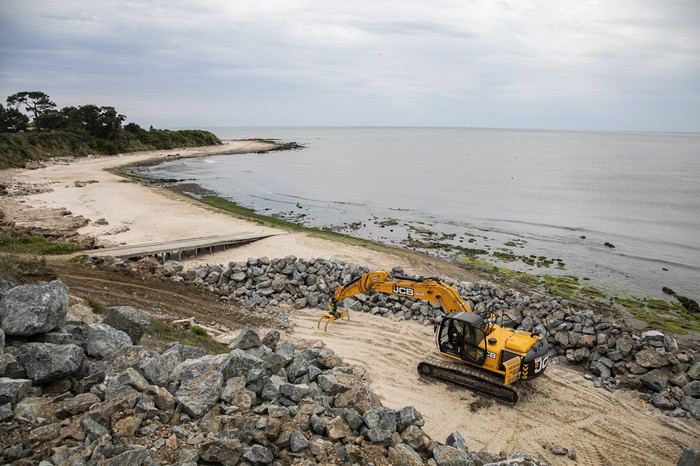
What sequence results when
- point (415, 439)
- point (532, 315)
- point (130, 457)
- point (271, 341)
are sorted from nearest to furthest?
point (130, 457) → point (415, 439) → point (271, 341) → point (532, 315)

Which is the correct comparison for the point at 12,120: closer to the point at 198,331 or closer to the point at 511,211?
the point at 511,211

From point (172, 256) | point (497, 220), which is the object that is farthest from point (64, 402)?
point (497, 220)

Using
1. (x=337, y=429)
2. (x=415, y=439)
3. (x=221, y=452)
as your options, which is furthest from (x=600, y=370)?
(x=221, y=452)

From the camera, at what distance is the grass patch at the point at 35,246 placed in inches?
727

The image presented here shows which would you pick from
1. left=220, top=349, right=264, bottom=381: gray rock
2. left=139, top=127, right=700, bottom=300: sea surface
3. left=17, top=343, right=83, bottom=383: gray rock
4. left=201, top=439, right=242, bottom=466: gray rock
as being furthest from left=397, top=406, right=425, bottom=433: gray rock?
left=139, top=127, right=700, bottom=300: sea surface

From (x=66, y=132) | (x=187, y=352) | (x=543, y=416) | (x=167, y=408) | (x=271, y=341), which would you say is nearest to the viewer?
(x=167, y=408)

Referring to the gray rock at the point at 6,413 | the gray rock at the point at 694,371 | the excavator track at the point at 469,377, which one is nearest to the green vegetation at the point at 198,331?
the excavator track at the point at 469,377

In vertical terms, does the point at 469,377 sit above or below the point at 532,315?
below

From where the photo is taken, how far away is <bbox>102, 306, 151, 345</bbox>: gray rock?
9727 millimetres

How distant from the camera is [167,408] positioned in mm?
7105

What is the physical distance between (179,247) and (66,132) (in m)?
59.2

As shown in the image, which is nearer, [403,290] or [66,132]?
[403,290]

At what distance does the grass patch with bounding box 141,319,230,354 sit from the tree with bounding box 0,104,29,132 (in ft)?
235

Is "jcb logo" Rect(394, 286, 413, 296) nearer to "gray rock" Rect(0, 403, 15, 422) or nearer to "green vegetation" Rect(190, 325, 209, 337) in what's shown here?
"green vegetation" Rect(190, 325, 209, 337)
